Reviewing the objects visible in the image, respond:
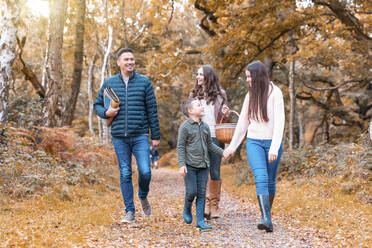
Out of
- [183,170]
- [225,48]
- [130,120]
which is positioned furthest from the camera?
A: [225,48]

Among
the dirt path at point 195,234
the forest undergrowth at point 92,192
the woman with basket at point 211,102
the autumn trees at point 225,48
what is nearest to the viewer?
the dirt path at point 195,234

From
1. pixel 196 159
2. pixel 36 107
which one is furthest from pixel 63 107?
pixel 196 159

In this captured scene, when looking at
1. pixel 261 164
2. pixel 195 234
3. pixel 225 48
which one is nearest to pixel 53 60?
pixel 195 234

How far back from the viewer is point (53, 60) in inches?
378

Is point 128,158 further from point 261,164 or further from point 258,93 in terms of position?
point 258,93

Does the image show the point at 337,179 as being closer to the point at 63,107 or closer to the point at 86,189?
the point at 86,189

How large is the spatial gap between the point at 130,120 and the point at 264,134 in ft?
6.08

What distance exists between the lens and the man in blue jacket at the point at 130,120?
545 centimetres

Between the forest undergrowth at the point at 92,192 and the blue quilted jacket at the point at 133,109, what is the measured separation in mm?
1385

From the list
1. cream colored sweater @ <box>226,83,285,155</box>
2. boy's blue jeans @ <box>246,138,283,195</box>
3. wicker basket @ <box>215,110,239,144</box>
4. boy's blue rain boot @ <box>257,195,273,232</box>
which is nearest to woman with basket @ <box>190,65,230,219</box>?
wicker basket @ <box>215,110,239,144</box>

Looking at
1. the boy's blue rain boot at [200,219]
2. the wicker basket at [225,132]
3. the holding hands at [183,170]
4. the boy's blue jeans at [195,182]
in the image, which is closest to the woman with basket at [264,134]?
the wicker basket at [225,132]

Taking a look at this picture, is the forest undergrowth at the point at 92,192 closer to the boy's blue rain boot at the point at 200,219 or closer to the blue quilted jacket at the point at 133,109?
the boy's blue rain boot at the point at 200,219

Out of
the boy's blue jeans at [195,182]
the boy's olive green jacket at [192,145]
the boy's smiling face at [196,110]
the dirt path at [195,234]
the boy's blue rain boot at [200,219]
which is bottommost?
the dirt path at [195,234]

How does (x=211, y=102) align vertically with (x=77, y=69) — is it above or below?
below
